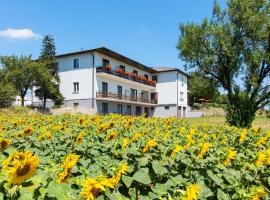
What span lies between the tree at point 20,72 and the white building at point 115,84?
14.8 ft

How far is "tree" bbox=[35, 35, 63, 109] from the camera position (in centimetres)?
3603

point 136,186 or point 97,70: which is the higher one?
point 97,70

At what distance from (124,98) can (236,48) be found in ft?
73.6

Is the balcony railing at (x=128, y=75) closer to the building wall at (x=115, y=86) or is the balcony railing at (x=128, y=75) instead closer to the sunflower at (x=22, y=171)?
the building wall at (x=115, y=86)

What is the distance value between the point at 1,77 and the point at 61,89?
22.1 feet

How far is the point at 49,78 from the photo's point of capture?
118ft

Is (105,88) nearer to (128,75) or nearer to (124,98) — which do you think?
(124,98)

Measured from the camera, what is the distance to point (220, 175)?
93.9 inches

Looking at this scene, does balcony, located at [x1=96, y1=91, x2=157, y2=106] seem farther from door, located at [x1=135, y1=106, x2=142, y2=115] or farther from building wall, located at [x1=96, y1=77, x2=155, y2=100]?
door, located at [x1=135, y1=106, x2=142, y2=115]

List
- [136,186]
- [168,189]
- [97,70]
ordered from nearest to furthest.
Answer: [168,189]
[136,186]
[97,70]

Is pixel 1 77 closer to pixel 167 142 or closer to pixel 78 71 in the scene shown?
pixel 78 71

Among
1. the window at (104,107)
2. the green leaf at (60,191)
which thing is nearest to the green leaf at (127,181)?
the green leaf at (60,191)

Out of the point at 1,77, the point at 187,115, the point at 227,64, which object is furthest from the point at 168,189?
the point at 187,115

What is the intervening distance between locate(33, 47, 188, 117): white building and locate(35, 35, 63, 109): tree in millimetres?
1376
